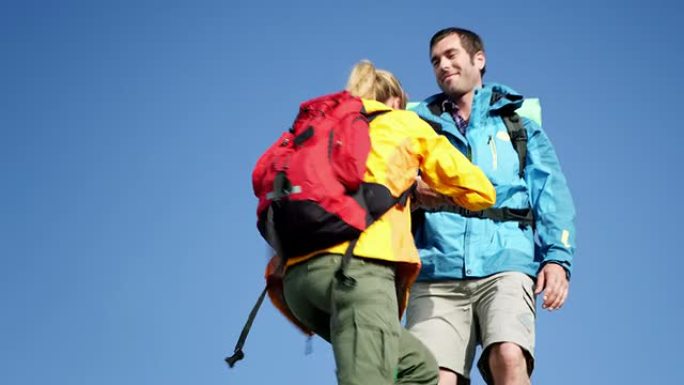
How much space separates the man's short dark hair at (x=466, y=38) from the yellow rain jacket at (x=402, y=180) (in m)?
2.06

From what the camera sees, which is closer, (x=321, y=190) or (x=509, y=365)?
(x=321, y=190)

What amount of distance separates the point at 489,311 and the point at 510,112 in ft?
5.16

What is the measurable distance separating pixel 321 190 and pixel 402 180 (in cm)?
56

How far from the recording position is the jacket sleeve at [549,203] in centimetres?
676

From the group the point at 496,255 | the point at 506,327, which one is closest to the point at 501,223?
the point at 496,255

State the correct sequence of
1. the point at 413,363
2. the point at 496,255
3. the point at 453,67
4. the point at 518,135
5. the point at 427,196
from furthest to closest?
1. the point at 453,67
2. the point at 518,135
3. the point at 496,255
4. the point at 427,196
5. the point at 413,363

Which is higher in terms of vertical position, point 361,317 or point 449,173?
point 449,173

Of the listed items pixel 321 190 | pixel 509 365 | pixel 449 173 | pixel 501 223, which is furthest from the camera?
pixel 501 223

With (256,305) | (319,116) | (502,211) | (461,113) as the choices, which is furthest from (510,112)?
(256,305)

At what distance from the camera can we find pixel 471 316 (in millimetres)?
6766

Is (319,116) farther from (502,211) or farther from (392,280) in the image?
(502,211)

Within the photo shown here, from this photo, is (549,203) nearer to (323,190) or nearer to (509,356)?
(509,356)

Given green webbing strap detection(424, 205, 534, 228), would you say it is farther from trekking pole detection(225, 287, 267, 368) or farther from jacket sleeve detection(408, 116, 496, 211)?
trekking pole detection(225, 287, 267, 368)

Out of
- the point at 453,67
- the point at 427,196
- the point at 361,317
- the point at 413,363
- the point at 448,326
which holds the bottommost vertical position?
the point at 448,326
